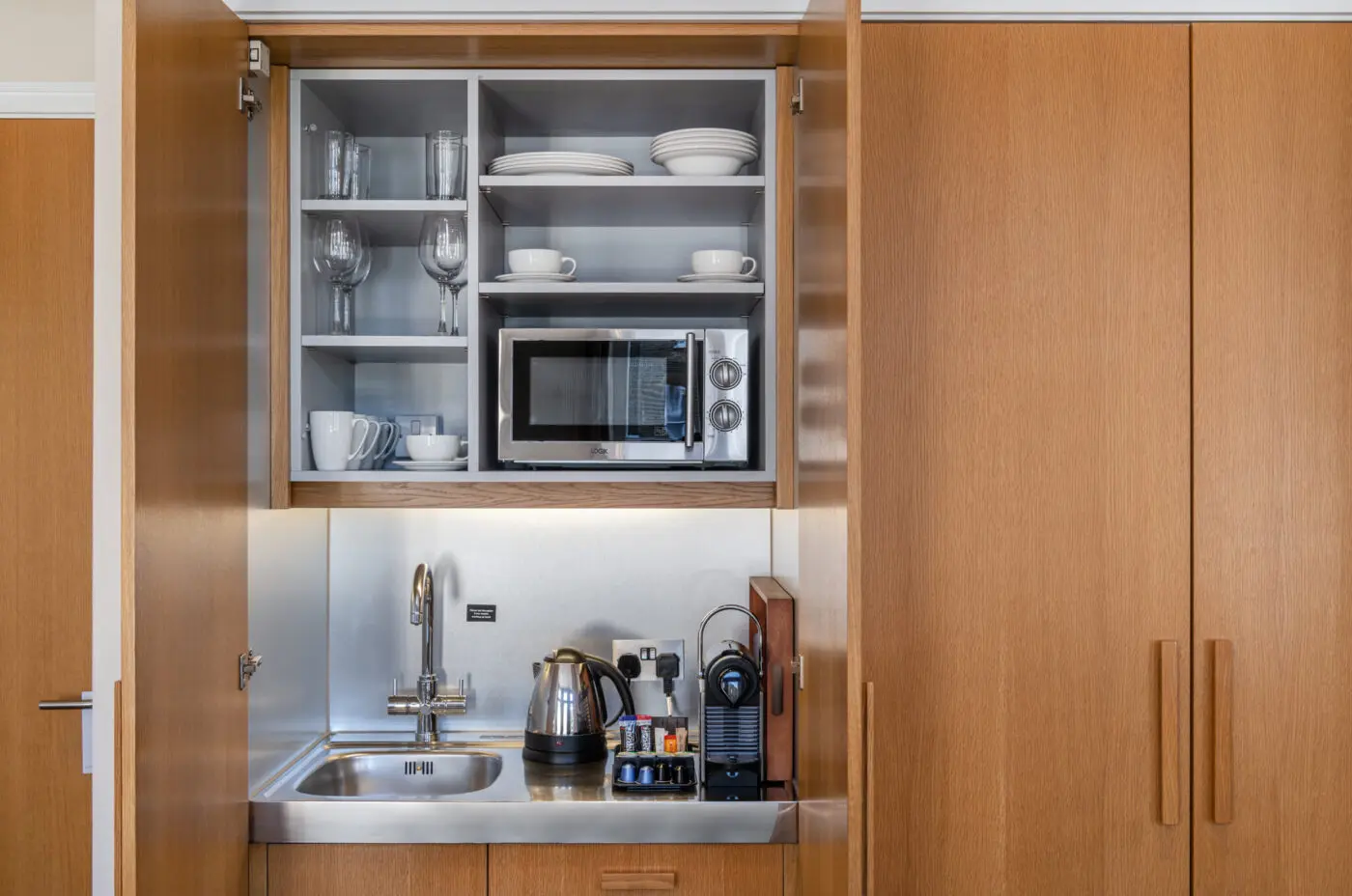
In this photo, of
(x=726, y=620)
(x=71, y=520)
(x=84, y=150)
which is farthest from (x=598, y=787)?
(x=84, y=150)

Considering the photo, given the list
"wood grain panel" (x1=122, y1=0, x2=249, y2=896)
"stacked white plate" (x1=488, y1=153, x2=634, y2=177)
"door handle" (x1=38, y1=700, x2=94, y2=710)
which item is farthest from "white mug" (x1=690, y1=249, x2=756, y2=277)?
"door handle" (x1=38, y1=700, x2=94, y2=710)

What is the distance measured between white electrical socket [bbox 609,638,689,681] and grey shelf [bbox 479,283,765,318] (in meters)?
0.70

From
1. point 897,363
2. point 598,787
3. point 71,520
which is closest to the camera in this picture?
point 897,363

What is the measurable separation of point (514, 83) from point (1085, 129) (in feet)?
3.24

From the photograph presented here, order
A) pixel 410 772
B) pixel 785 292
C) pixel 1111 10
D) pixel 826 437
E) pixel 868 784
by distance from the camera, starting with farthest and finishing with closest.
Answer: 1. pixel 410 772
2. pixel 785 292
3. pixel 1111 10
4. pixel 826 437
5. pixel 868 784

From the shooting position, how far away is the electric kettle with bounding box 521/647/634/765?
1872 mm

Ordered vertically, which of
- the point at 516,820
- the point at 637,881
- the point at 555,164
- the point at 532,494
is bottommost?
the point at 637,881

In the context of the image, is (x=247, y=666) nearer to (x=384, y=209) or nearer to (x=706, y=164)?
(x=384, y=209)

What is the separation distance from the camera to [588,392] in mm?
1762

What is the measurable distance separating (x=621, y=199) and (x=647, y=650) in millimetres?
942

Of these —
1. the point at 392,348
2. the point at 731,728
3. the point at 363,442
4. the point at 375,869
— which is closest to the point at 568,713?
the point at 731,728

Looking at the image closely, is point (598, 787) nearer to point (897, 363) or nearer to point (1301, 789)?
Result: point (897, 363)

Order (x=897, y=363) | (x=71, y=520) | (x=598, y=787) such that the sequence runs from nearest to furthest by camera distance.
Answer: (x=897, y=363) < (x=598, y=787) < (x=71, y=520)

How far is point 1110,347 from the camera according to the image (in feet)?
4.85
